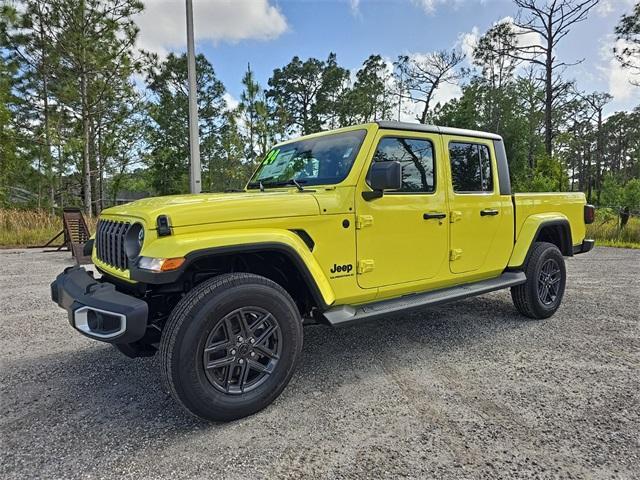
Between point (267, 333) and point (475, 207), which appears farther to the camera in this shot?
point (475, 207)

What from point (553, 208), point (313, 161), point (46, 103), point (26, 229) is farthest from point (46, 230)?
point (553, 208)

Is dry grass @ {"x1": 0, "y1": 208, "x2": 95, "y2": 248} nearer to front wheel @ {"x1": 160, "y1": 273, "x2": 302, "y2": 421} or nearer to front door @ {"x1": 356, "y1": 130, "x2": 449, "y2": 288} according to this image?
front wheel @ {"x1": 160, "y1": 273, "x2": 302, "y2": 421}

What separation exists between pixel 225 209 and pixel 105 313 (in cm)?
87

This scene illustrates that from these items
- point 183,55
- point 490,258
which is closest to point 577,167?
point 183,55

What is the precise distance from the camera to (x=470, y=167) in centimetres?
377

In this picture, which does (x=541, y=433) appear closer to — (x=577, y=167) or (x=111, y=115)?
(x=111, y=115)

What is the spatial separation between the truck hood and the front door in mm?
469

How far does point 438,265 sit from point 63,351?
11.2 feet

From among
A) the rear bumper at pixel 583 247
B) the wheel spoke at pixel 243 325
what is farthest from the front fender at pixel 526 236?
the wheel spoke at pixel 243 325

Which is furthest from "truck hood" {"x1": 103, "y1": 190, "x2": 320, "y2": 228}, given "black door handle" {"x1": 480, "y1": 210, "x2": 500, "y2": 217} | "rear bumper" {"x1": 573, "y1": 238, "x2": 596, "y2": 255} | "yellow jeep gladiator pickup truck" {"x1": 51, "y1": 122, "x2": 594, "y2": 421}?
"rear bumper" {"x1": 573, "y1": 238, "x2": 596, "y2": 255}

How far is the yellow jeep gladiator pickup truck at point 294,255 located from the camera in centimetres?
220

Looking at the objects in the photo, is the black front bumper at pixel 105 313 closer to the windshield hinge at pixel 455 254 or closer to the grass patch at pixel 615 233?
the windshield hinge at pixel 455 254

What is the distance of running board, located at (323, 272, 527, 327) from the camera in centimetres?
275

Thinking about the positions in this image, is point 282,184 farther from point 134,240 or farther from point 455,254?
point 455,254
